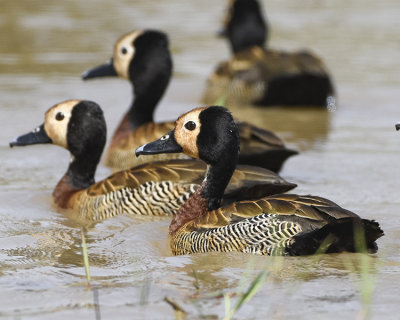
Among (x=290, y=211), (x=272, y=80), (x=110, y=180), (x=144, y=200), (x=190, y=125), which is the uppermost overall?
(x=190, y=125)

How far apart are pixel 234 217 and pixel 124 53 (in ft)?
15.5

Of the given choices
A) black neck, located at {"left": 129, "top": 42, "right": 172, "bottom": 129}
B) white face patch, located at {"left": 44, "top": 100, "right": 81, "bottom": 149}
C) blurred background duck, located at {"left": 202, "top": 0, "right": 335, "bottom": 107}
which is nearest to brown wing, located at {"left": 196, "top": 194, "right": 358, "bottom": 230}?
white face patch, located at {"left": 44, "top": 100, "right": 81, "bottom": 149}

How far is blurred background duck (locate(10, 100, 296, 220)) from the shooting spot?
787 centimetres

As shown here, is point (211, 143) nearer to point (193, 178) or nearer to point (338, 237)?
point (193, 178)

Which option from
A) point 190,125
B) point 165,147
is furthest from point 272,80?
point 190,125

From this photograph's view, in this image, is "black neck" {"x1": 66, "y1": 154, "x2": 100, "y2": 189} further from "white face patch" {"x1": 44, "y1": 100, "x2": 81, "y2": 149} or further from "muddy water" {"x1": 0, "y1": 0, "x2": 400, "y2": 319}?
"muddy water" {"x1": 0, "y1": 0, "x2": 400, "y2": 319}

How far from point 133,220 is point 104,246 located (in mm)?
875

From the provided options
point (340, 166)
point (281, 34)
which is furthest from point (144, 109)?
point (281, 34)

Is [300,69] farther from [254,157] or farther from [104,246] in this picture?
[104,246]

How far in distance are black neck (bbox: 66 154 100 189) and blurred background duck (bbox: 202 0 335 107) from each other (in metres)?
4.84

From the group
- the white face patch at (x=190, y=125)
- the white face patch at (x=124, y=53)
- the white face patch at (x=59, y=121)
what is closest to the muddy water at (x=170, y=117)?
the white face patch at (x=59, y=121)

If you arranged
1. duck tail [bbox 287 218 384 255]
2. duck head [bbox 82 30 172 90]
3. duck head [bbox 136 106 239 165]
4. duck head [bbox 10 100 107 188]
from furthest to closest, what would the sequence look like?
duck head [bbox 82 30 172 90] < duck head [bbox 10 100 107 188] < duck head [bbox 136 106 239 165] < duck tail [bbox 287 218 384 255]

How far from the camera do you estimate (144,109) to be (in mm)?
11102

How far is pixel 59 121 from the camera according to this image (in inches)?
351
